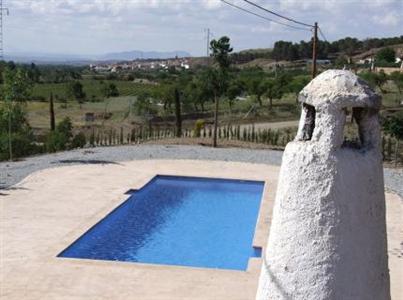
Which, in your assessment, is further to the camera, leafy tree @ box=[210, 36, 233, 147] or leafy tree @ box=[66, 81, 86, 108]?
leafy tree @ box=[66, 81, 86, 108]

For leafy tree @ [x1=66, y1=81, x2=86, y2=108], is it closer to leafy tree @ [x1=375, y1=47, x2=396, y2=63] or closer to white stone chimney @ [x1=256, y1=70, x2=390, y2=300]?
leafy tree @ [x1=375, y1=47, x2=396, y2=63]

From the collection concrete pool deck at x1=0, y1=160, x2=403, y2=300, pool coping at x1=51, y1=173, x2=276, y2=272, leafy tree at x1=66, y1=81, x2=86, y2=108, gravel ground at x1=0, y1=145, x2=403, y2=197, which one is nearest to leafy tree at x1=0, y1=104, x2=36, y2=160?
gravel ground at x1=0, y1=145, x2=403, y2=197

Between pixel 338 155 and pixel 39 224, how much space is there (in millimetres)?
11657

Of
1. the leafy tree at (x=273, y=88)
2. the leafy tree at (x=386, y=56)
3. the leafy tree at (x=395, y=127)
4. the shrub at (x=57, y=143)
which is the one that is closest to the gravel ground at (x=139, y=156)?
the shrub at (x=57, y=143)

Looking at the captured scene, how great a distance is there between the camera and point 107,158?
23141 millimetres

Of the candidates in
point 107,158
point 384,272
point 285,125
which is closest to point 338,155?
point 384,272

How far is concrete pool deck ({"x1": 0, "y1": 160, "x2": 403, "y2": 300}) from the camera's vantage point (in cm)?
1026

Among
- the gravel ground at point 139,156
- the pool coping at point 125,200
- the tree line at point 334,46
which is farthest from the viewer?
the tree line at point 334,46

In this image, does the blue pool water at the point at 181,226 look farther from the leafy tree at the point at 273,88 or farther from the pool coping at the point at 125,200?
the leafy tree at the point at 273,88

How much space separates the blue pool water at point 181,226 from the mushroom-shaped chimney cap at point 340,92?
361 inches

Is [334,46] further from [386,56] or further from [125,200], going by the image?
[125,200]

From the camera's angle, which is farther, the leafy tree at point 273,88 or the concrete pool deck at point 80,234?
the leafy tree at point 273,88

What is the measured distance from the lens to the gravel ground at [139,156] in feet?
67.6

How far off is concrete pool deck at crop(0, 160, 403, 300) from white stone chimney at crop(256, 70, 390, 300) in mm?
6430
